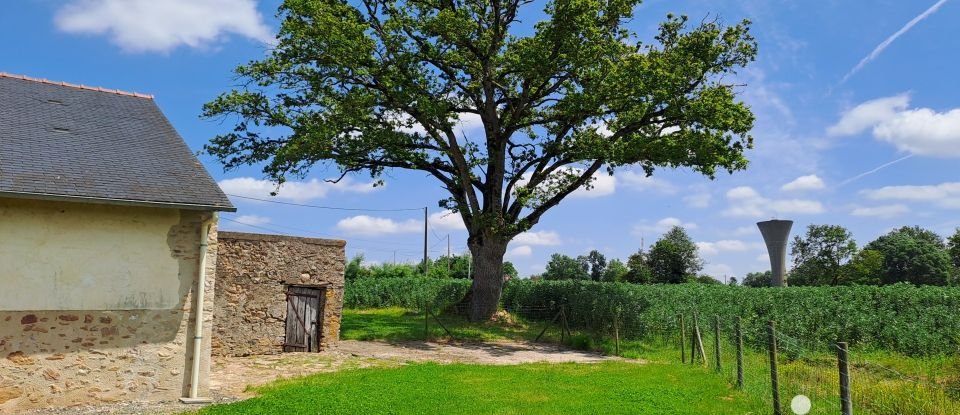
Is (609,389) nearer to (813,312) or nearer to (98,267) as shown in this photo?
(98,267)

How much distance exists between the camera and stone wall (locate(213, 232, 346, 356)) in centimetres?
1513

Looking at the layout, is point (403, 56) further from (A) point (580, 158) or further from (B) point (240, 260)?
(B) point (240, 260)

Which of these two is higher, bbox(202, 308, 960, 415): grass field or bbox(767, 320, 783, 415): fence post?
bbox(767, 320, 783, 415): fence post

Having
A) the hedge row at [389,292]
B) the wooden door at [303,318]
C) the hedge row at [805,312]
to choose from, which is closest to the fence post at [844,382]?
the hedge row at [805,312]

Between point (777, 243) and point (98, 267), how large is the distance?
35.0 metres

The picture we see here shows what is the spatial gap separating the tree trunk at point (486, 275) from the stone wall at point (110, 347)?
45.5ft

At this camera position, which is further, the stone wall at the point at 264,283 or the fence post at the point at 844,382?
the stone wall at the point at 264,283

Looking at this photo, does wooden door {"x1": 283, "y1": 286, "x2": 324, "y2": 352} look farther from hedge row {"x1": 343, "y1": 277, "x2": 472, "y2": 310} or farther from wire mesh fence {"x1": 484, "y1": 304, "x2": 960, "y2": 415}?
hedge row {"x1": 343, "y1": 277, "x2": 472, "y2": 310}

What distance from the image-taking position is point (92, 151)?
10.6 m

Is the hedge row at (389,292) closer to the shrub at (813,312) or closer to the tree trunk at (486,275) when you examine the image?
the tree trunk at (486,275)

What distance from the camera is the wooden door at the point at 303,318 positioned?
52.9 ft

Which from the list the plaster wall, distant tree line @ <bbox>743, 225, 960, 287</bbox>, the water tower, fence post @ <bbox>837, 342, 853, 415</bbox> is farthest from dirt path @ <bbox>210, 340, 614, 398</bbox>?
distant tree line @ <bbox>743, 225, 960, 287</bbox>

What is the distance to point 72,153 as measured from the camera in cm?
1028

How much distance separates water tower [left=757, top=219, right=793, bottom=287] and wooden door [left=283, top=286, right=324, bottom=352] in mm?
28603
